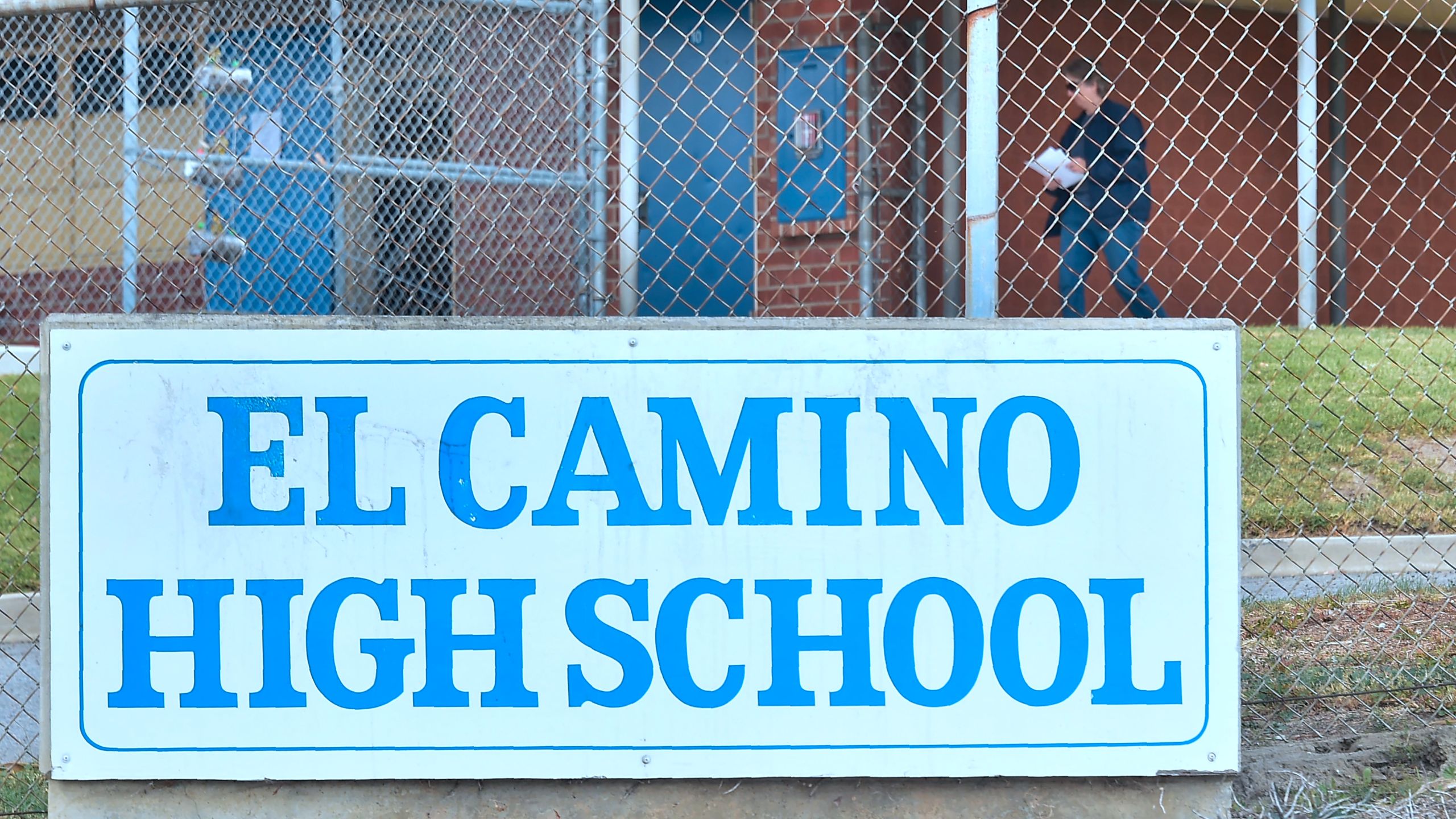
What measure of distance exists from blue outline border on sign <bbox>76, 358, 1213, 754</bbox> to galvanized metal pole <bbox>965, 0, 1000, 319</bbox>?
239mm

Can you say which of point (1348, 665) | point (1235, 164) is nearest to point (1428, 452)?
point (1348, 665)

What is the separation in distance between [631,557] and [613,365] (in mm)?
388

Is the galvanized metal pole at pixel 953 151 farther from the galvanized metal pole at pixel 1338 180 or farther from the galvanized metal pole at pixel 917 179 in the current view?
the galvanized metal pole at pixel 1338 180

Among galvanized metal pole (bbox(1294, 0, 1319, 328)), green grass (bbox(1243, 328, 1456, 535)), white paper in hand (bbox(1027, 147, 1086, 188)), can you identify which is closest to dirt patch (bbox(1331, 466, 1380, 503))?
green grass (bbox(1243, 328, 1456, 535))

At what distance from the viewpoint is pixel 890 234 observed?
791 cm

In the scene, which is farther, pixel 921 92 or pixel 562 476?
pixel 921 92

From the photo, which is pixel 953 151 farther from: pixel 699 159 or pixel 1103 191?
pixel 699 159

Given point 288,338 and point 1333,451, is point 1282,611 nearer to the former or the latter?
point 1333,451

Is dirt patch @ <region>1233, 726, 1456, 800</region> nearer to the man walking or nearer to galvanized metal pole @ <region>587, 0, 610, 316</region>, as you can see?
the man walking

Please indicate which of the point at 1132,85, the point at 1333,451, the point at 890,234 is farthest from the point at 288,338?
the point at 1132,85

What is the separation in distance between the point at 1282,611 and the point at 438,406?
9.05 ft

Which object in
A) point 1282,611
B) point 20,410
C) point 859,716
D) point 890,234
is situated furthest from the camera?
point 890,234

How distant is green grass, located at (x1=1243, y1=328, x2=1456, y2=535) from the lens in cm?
488

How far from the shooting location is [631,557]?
8.88 ft
